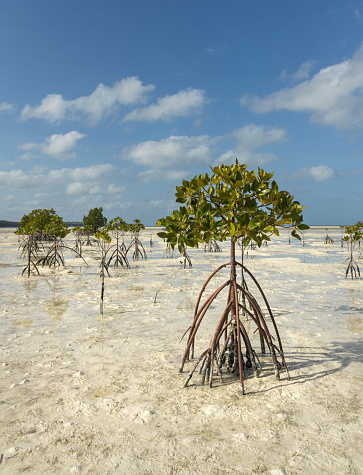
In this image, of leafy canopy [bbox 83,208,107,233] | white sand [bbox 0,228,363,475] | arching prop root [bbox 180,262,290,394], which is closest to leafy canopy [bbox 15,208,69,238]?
white sand [bbox 0,228,363,475]

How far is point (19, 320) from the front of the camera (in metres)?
6.74

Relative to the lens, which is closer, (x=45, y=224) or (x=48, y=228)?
(x=48, y=228)

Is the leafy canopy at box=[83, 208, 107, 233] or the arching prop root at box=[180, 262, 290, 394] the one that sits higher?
the leafy canopy at box=[83, 208, 107, 233]

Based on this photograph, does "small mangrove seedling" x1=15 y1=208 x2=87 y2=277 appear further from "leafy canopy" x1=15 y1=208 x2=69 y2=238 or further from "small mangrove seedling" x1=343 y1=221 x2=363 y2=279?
"small mangrove seedling" x1=343 y1=221 x2=363 y2=279

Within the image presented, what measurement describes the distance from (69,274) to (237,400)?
1044 centimetres

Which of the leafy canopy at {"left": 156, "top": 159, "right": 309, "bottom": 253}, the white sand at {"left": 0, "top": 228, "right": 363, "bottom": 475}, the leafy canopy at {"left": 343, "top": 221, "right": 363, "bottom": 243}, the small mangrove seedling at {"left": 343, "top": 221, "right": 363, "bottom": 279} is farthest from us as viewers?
the leafy canopy at {"left": 343, "top": 221, "right": 363, "bottom": 243}

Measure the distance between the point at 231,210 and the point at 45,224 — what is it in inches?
713

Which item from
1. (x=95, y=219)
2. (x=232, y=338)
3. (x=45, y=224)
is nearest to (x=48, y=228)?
(x=45, y=224)

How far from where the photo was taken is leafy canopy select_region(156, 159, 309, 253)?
11.6ft

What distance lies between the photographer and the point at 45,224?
1966 cm

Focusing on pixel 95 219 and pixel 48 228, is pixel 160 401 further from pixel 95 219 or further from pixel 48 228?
pixel 95 219

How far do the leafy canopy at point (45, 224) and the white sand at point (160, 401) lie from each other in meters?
8.50

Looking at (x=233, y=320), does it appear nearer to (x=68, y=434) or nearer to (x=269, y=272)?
(x=68, y=434)

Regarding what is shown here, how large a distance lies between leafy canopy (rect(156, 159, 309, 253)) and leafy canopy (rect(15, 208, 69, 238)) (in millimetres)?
12643
